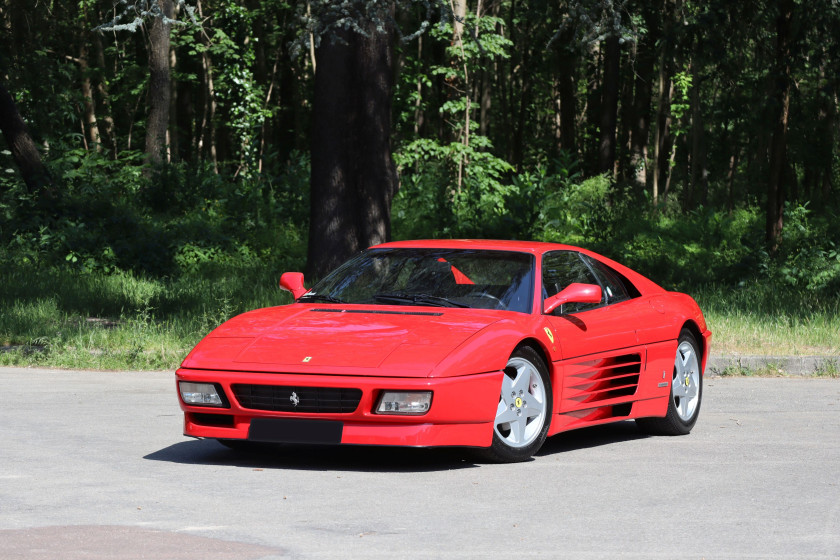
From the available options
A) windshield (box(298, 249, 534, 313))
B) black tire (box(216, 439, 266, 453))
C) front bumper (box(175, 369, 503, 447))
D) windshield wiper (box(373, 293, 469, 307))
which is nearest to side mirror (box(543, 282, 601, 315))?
windshield (box(298, 249, 534, 313))

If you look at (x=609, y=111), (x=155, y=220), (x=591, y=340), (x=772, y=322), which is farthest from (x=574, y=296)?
(x=609, y=111)

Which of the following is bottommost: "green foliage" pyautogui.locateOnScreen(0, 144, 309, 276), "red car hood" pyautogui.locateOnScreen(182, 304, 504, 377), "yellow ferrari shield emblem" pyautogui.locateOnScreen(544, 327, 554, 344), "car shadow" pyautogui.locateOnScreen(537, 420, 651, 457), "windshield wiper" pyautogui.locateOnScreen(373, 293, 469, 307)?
"green foliage" pyautogui.locateOnScreen(0, 144, 309, 276)

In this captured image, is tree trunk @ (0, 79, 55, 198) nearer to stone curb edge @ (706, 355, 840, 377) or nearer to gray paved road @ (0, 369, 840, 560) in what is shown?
stone curb edge @ (706, 355, 840, 377)

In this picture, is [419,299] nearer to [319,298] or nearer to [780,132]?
[319,298]

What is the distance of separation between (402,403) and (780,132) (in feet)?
56.2

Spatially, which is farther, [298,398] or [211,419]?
[211,419]

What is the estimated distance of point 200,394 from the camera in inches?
294

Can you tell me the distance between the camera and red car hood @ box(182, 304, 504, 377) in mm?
7156

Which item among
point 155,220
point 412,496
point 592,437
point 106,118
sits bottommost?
point 155,220

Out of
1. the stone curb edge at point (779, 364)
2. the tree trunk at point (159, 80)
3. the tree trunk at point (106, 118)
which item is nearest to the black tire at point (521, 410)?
the stone curb edge at point (779, 364)

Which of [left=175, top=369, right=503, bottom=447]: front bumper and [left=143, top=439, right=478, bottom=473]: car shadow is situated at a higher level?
[left=175, top=369, right=503, bottom=447]: front bumper

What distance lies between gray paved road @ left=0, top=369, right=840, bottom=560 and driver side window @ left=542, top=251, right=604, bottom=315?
93 centimetres

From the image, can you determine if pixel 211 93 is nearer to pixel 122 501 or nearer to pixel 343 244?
pixel 343 244

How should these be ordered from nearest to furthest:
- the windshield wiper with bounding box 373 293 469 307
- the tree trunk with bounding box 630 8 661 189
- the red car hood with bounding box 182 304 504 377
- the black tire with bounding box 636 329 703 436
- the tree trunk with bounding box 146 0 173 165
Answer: the red car hood with bounding box 182 304 504 377 < the windshield wiper with bounding box 373 293 469 307 < the black tire with bounding box 636 329 703 436 < the tree trunk with bounding box 146 0 173 165 < the tree trunk with bounding box 630 8 661 189
